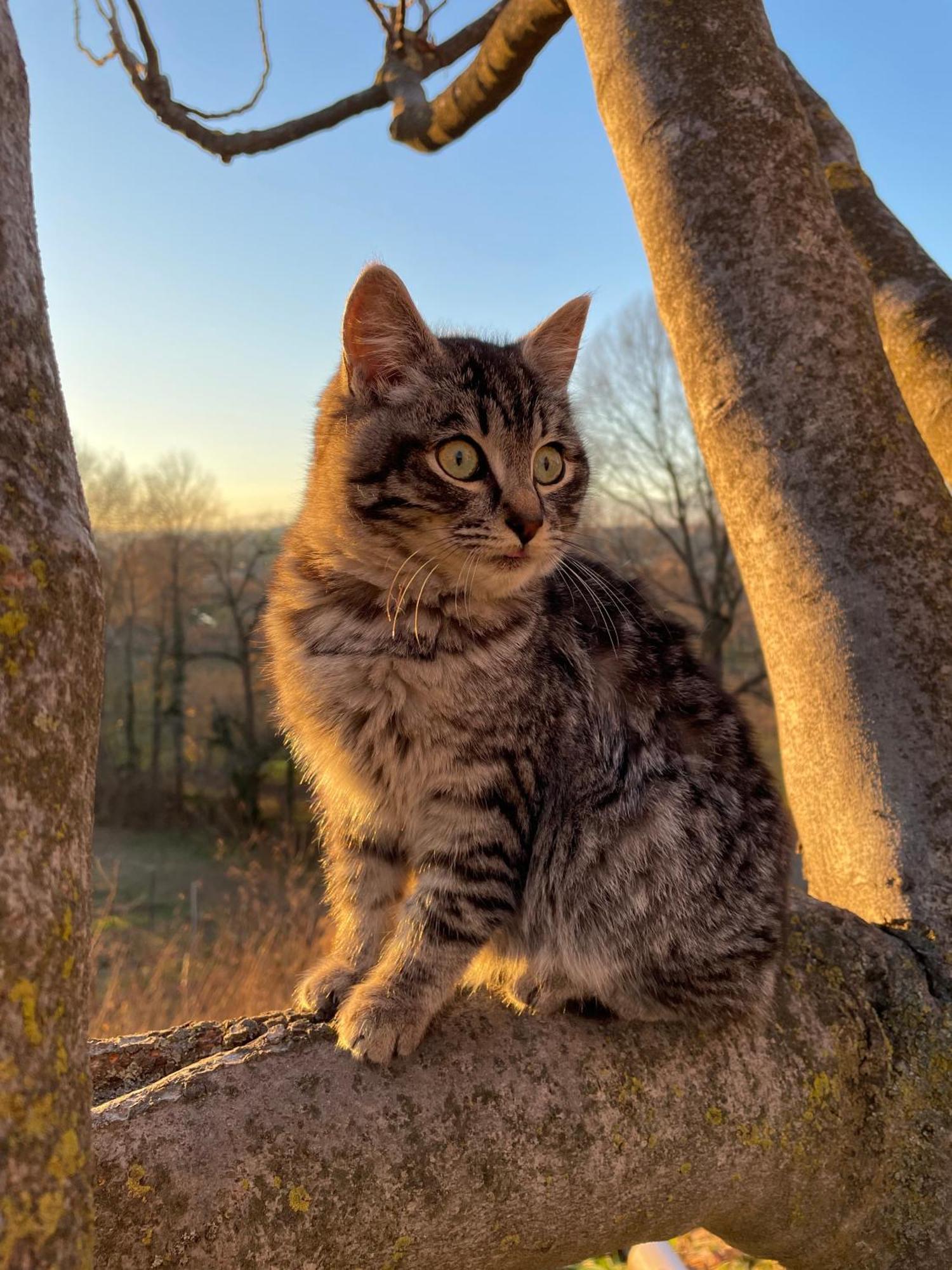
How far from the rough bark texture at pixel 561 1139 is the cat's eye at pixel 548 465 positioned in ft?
4.65

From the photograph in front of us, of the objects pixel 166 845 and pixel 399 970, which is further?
pixel 166 845

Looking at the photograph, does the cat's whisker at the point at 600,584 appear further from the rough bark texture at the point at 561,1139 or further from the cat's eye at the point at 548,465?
the rough bark texture at the point at 561,1139

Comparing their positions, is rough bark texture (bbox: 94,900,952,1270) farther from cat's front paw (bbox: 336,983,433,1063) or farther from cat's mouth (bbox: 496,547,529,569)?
cat's mouth (bbox: 496,547,529,569)

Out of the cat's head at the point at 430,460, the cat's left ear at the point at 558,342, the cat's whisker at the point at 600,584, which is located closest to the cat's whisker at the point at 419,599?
the cat's head at the point at 430,460

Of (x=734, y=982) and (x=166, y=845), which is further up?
(x=734, y=982)

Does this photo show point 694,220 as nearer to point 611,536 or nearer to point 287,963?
point 287,963

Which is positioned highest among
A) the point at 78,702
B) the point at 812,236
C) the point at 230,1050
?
the point at 812,236

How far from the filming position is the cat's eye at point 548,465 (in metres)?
2.58

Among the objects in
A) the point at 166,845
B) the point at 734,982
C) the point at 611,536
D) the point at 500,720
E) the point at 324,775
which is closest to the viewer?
the point at 734,982

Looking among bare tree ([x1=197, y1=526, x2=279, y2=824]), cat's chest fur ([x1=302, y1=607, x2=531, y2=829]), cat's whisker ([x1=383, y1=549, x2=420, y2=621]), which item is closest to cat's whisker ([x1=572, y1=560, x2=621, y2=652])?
cat's chest fur ([x1=302, y1=607, x2=531, y2=829])

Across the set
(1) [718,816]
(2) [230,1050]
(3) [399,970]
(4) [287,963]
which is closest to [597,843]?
(1) [718,816]

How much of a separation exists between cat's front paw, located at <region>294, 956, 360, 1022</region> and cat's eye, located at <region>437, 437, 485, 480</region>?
52.8 inches

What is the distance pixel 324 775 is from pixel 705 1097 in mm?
1279

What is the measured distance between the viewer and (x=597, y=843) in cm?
235
